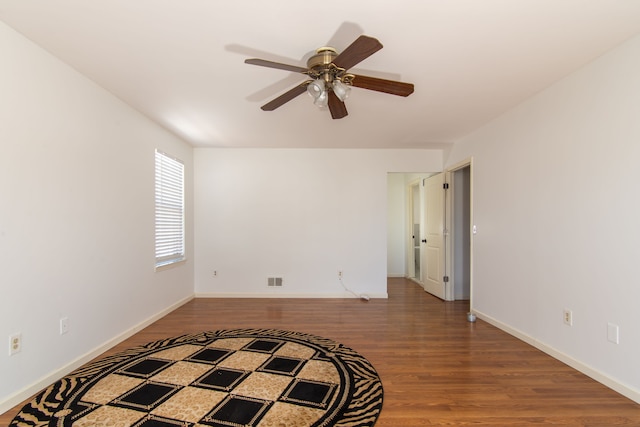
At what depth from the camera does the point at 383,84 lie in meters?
2.28

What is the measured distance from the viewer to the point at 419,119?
12.5ft

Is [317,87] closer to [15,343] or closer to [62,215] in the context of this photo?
[62,215]

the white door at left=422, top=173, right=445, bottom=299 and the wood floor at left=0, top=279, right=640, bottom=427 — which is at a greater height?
the white door at left=422, top=173, right=445, bottom=299

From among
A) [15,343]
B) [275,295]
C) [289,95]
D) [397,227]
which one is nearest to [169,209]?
[275,295]

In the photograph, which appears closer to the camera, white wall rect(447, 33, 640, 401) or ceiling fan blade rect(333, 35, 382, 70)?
ceiling fan blade rect(333, 35, 382, 70)

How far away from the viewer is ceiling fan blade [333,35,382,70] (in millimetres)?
1749

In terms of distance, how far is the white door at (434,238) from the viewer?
512 cm

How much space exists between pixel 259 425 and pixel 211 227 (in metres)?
3.81

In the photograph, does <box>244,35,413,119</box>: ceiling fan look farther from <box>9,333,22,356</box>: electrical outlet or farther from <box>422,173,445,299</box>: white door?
<box>422,173,445,299</box>: white door

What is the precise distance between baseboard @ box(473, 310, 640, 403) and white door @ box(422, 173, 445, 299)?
146cm

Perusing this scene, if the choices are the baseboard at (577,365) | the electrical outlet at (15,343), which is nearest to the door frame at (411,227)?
the baseboard at (577,365)

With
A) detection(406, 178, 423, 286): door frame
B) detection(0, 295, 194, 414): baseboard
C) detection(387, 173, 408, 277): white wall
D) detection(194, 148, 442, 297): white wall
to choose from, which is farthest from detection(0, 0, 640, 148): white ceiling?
detection(387, 173, 408, 277): white wall

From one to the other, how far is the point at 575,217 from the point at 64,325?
13.9 feet

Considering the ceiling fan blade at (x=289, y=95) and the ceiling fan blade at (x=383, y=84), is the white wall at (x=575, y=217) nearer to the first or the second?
the ceiling fan blade at (x=383, y=84)
